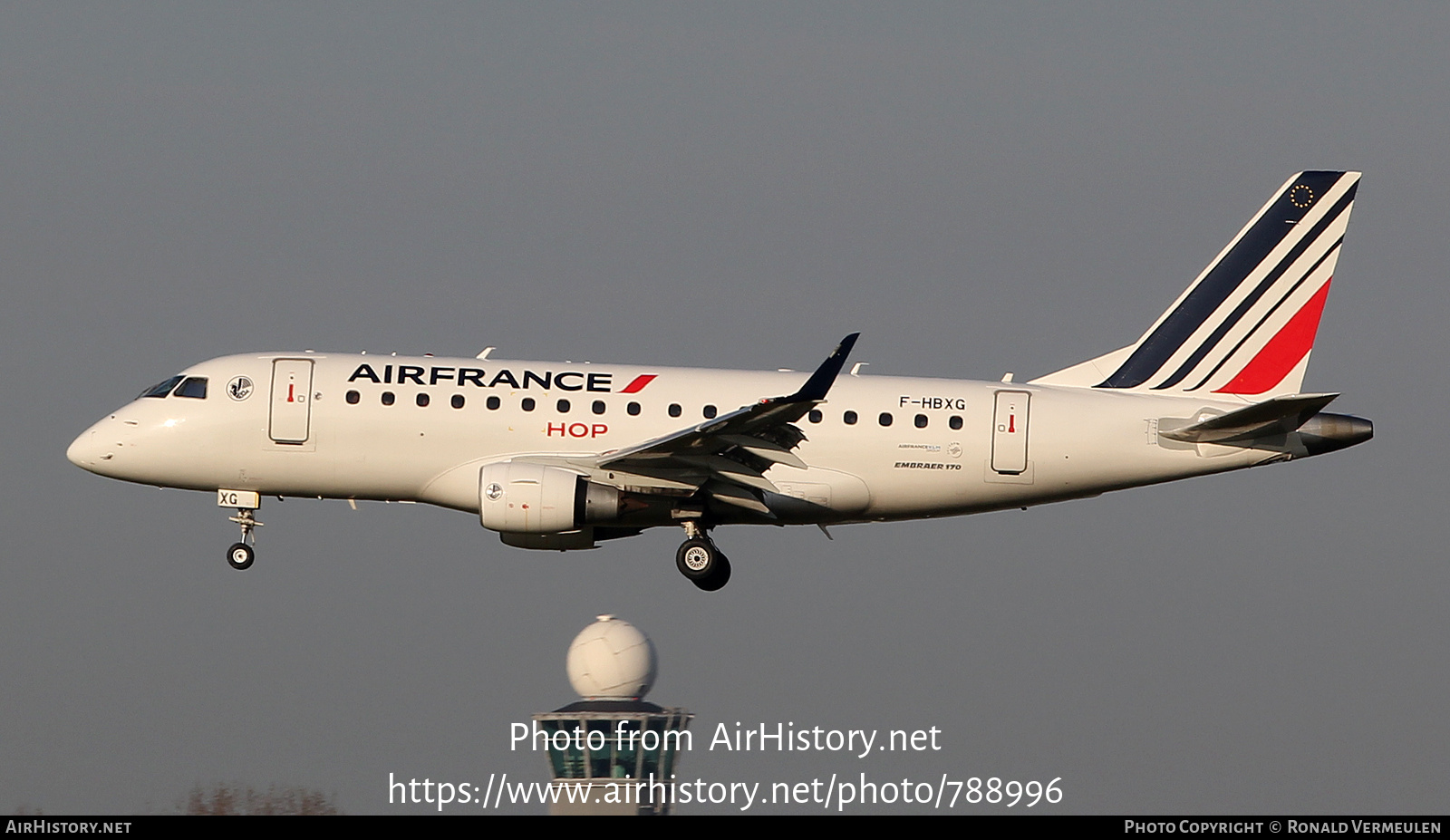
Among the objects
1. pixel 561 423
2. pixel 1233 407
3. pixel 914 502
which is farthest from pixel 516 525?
pixel 1233 407

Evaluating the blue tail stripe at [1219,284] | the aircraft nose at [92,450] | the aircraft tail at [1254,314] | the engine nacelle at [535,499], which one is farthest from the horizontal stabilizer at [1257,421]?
the aircraft nose at [92,450]

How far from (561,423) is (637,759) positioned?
40412 mm

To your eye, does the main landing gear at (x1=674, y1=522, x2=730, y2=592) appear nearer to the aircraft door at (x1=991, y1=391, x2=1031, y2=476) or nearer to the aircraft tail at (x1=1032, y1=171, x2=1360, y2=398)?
the aircraft door at (x1=991, y1=391, x2=1031, y2=476)

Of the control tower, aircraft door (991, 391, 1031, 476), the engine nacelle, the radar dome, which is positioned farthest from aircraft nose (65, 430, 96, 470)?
the radar dome

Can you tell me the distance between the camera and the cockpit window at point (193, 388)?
3625cm

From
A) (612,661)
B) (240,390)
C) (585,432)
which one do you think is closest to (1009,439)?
(585,432)

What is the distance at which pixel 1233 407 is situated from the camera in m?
37.7

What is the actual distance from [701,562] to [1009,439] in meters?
6.80

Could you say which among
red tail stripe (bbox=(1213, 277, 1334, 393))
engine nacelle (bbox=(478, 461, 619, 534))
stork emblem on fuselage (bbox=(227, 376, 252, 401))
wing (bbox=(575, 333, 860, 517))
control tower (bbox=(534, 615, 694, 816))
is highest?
red tail stripe (bbox=(1213, 277, 1334, 393))

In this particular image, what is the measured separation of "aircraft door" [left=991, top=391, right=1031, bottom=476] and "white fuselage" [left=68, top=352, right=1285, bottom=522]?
37 millimetres

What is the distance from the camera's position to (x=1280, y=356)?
126ft

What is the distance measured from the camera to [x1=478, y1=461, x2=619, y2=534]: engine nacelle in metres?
34.1

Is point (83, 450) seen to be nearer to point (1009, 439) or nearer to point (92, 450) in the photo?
point (92, 450)
